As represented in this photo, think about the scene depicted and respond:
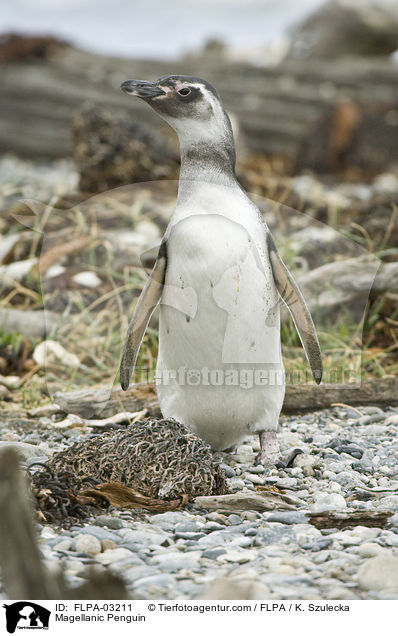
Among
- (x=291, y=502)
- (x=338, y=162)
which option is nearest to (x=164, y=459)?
(x=291, y=502)

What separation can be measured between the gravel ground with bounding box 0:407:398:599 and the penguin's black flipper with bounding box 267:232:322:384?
37cm

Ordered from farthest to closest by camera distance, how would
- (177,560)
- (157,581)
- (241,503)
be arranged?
(241,503) < (177,560) < (157,581)

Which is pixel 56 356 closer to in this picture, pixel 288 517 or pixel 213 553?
pixel 288 517

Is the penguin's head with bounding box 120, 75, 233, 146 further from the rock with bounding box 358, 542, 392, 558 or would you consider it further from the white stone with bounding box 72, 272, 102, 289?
the white stone with bounding box 72, 272, 102, 289

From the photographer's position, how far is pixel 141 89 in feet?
8.63

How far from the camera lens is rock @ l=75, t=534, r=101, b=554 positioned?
2.00 metres

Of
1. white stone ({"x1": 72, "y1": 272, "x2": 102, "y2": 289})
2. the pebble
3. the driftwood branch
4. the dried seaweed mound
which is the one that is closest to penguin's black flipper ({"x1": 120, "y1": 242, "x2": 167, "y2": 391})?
the dried seaweed mound

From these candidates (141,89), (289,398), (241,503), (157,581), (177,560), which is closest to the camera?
(157,581)

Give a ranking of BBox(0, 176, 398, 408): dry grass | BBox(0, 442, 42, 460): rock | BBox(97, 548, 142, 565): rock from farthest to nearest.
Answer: BBox(0, 176, 398, 408): dry grass < BBox(0, 442, 42, 460): rock < BBox(97, 548, 142, 565): rock

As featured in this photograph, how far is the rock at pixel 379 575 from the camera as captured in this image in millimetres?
1823

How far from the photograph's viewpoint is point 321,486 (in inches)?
101

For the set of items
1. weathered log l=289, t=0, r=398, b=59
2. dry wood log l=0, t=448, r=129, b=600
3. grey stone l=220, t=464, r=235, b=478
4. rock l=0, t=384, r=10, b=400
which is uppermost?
weathered log l=289, t=0, r=398, b=59
